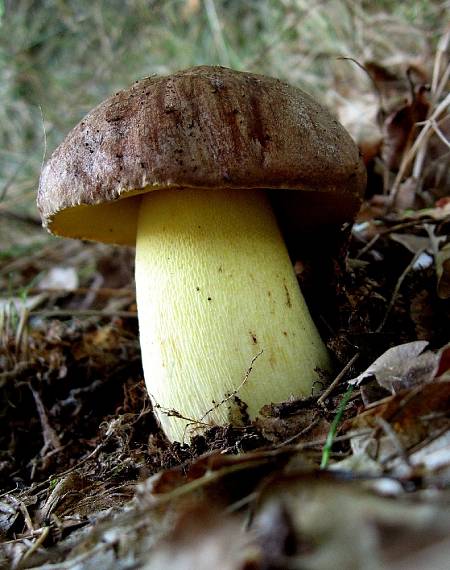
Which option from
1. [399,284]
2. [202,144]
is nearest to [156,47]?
[399,284]

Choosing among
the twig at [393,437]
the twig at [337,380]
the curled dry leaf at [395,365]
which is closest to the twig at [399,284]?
the twig at [337,380]

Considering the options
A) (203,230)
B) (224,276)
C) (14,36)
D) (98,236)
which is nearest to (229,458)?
(224,276)

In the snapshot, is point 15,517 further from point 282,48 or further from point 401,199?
point 282,48

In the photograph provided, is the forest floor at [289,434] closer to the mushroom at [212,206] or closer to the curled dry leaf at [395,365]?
the curled dry leaf at [395,365]

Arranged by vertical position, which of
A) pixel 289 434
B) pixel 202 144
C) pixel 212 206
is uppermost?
pixel 202 144

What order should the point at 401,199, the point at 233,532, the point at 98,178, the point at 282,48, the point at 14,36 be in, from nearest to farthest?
the point at 233,532 → the point at 98,178 → the point at 401,199 → the point at 282,48 → the point at 14,36

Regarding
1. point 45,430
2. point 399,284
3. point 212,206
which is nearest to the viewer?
point 212,206

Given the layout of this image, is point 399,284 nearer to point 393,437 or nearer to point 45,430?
point 393,437

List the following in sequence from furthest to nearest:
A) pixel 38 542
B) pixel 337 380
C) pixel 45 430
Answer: pixel 45 430, pixel 337 380, pixel 38 542
